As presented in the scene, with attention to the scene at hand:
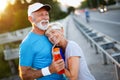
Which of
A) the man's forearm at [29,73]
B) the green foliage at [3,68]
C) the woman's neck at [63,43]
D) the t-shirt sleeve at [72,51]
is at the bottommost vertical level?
the green foliage at [3,68]

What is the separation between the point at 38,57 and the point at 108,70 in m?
4.70

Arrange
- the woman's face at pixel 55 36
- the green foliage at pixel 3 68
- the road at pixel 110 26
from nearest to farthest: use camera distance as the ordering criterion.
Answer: the woman's face at pixel 55 36
the road at pixel 110 26
the green foliage at pixel 3 68

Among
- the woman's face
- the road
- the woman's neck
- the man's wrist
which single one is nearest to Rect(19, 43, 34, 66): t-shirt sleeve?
the man's wrist

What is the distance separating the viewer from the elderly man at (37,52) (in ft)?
14.7

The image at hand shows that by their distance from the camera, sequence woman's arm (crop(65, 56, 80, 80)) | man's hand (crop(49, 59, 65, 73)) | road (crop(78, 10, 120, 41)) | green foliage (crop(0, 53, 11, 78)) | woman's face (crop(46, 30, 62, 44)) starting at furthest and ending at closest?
green foliage (crop(0, 53, 11, 78))
road (crop(78, 10, 120, 41))
woman's face (crop(46, 30, 62, 44))
woman's arm (crop(65, 56, 80, 80))
man's hand (crop(49, 59, 65, 73))

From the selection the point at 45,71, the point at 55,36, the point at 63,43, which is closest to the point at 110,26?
the point at 63,43

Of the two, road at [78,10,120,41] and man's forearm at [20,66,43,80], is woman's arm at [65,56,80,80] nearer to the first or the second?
man's forearm at [20,66,43,80]

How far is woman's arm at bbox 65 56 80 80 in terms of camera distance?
4.40 m

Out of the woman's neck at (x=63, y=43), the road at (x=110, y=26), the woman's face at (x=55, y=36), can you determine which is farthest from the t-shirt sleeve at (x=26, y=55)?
the road at (x=110, y=26)

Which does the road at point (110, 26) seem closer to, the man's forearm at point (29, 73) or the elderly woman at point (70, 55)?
the elderly woman at point (70, 55)

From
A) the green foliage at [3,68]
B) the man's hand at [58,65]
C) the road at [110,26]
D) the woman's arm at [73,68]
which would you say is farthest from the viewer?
the green foliage at [3,68]

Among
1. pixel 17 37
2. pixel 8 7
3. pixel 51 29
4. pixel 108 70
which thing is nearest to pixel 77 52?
pixel 51 29

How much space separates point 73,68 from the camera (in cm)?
440

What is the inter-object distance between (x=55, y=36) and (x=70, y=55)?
321mm
